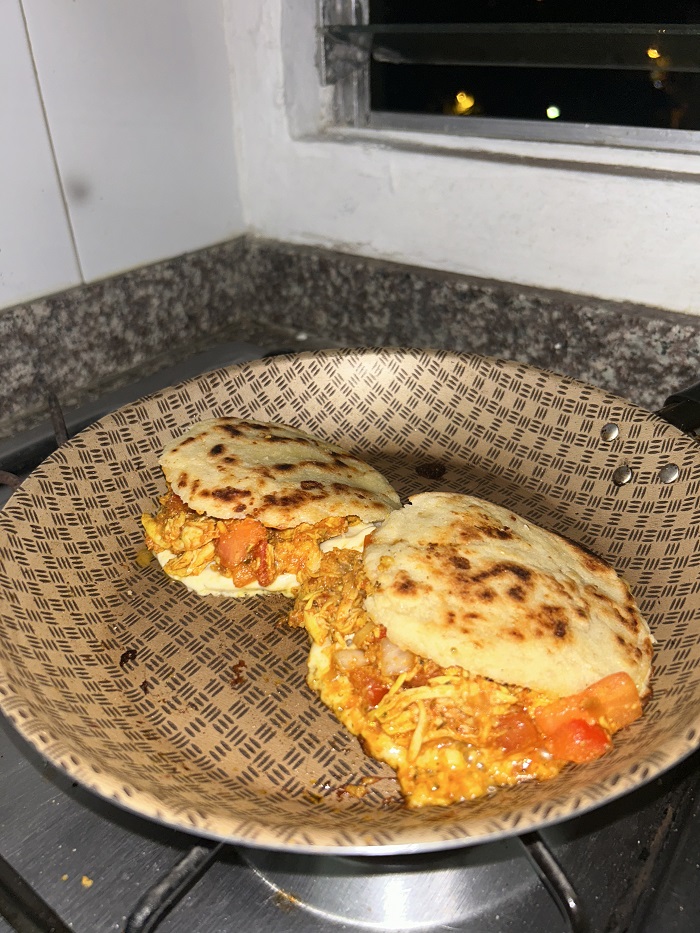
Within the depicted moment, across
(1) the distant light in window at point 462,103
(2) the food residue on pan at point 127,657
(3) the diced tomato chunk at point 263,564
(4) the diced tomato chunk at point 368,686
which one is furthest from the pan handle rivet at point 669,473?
(1) the distant light in window at point 462,103

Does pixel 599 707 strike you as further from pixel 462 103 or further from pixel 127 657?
pixel 462 103

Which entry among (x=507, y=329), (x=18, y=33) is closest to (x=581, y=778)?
(x=507, y=329)

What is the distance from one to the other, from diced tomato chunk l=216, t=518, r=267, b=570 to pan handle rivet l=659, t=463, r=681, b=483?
1.04 metres

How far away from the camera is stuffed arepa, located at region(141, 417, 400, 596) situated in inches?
73.4

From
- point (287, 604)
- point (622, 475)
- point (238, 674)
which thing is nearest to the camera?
point (238, 674)

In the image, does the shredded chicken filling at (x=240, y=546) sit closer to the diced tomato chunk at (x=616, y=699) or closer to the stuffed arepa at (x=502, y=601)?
the stuffed arepa at (x=502, y=601)

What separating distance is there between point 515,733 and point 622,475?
0.85 metres

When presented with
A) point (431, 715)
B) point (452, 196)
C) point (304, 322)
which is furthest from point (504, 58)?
point (431, 715)

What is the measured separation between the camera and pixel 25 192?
2.48 m

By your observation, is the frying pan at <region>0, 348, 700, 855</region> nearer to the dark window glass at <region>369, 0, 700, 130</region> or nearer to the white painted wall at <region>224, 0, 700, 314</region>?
the white painted wall at <region>224, 0, 700, 314</region>

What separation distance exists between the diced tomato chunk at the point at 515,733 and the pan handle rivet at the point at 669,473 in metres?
0.79

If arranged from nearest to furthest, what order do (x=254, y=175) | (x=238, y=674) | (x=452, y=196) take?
(x=238, y=674) < (x=452, y=196) < (x=254, y=175)

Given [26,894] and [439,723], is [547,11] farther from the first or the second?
[26,894]

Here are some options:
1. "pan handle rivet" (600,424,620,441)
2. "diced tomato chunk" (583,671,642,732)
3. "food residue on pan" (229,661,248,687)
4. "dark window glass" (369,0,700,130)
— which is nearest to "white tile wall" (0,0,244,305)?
"dark window glass" (369,0,700,130)
